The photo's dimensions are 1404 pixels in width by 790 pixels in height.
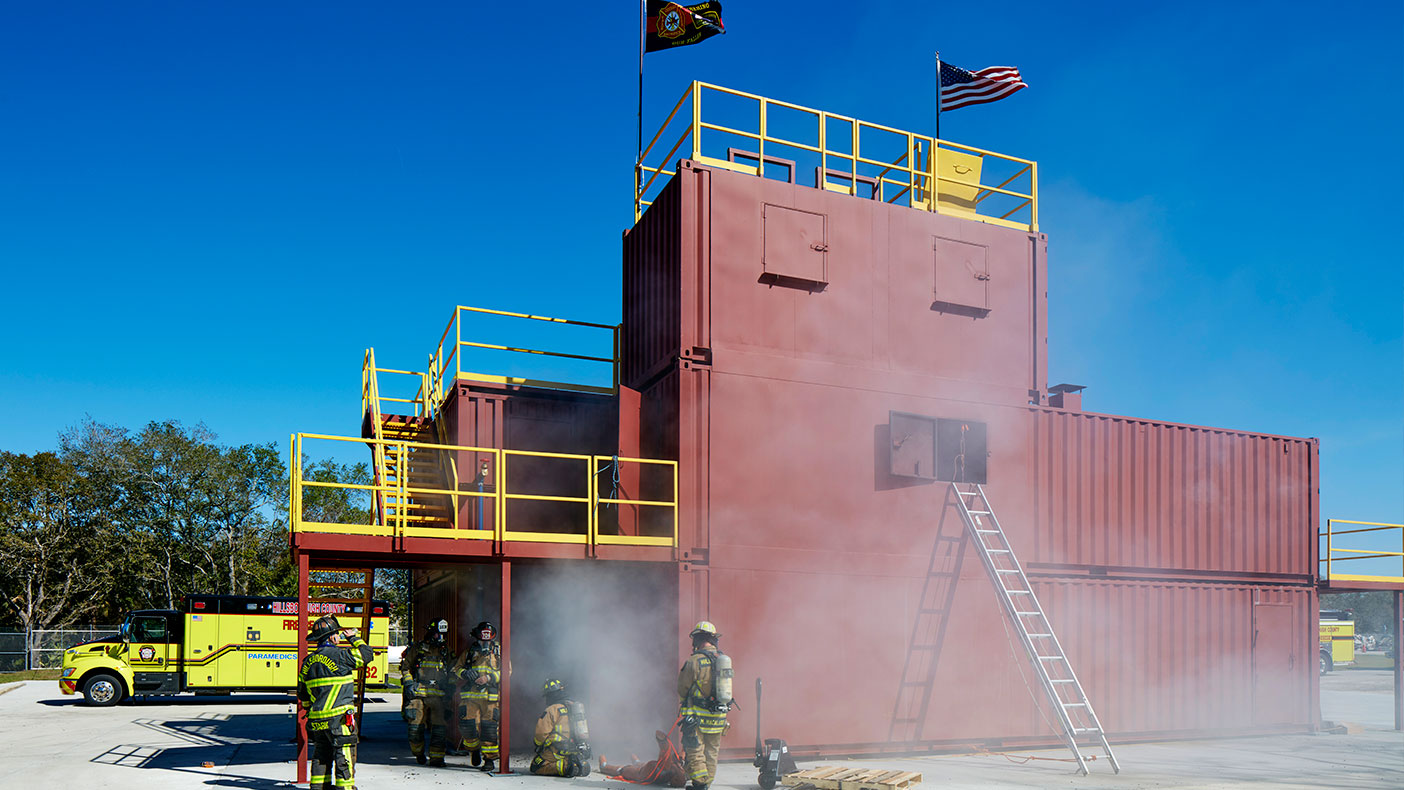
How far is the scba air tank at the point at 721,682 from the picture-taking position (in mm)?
11133

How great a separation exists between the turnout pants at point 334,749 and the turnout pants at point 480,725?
248cm

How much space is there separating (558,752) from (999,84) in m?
13.8

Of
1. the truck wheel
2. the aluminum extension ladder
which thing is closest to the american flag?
the aluminum extension ladder

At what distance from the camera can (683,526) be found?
1407 cm

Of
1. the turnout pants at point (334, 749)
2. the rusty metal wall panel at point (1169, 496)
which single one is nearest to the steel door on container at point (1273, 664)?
the rusty metal wall panel at point (1169, 496)

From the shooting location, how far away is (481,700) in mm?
13305

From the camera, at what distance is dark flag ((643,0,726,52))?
1711 cm

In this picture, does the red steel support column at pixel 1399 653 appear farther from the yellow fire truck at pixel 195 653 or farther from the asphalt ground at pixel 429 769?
the yellow fire truck at pixel 195 653

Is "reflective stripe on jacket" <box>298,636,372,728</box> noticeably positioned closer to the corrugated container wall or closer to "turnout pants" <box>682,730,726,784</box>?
"turnout pants" <box>682,730,726,784</box>

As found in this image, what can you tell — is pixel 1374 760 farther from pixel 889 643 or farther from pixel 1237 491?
pixel 889 643

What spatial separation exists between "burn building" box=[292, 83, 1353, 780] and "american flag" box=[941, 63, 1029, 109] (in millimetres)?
1789

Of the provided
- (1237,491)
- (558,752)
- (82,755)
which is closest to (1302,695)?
(1237,491)

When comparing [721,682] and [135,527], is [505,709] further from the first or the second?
[135,527]

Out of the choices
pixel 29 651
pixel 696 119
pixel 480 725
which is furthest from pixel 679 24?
pixel 29 651
